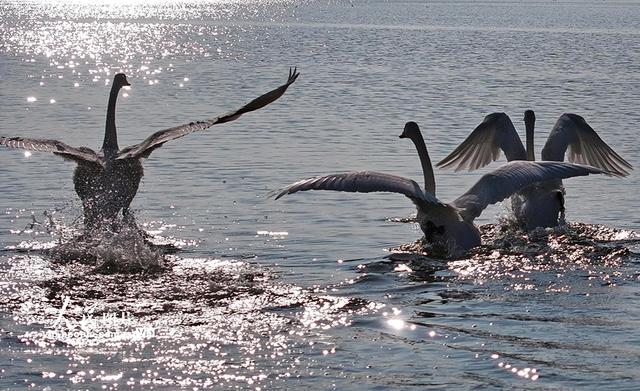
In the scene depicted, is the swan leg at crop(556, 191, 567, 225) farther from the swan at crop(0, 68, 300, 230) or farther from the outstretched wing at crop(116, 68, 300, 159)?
the swan at crop(0, 68, 300, 230)

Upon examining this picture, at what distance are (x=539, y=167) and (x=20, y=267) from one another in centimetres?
478

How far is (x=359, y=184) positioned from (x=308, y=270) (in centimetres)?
102

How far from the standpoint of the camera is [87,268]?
10.9 meters

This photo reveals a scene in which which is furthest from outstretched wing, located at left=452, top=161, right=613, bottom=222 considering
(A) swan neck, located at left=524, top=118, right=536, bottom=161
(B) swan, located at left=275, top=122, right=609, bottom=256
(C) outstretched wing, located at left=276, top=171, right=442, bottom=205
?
(A) swan neck, located at left=524, top=118, right=536, bottom=161

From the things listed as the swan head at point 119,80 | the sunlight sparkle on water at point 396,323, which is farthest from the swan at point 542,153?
the sunlight sparkle on water at point 396,323

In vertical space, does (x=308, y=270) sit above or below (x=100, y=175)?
below

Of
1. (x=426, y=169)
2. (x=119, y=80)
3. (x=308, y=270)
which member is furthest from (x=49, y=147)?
(x=426, y=169)

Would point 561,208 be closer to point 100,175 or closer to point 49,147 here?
point 100,175

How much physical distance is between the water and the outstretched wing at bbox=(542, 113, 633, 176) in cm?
47

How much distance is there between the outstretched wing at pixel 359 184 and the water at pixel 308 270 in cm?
76

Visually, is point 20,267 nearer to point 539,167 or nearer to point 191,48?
point 539,167

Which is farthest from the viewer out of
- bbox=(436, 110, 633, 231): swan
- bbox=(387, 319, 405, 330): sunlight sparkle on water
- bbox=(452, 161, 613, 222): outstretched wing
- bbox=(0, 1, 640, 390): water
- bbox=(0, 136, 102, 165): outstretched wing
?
bbox=(436, 110, 633, 231): swan

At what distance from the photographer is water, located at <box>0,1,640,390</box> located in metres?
8.07

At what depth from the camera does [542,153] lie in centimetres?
1368
